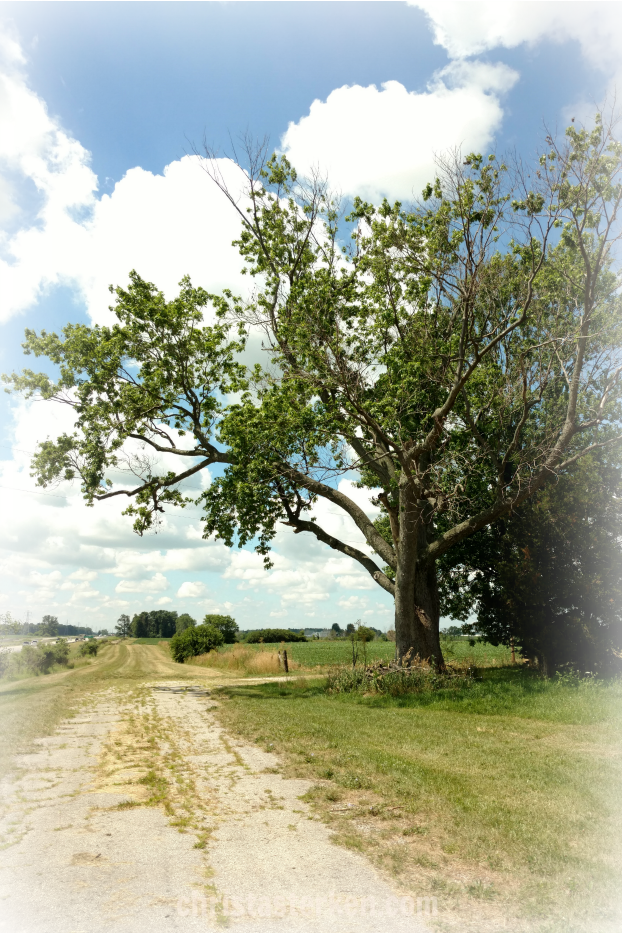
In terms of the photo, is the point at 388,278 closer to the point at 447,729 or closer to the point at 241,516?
the point at 241,516

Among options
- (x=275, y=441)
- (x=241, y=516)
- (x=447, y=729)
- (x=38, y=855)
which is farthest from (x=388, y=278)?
(x=38, y=855)

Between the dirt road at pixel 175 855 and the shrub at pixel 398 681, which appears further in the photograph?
the shrub at pixel 398 681

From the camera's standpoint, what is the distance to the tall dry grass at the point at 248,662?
2842 centimetres

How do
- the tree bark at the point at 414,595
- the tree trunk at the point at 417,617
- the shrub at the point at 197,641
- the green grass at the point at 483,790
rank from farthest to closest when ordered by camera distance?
the shrub at the point at 197,641 < the tree trunk at the point at 417,617 < the tree bark at the point at 414,595 < the green grass at the point at 483,790

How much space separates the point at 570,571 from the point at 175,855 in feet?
53.9

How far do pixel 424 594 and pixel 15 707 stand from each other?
1114cm

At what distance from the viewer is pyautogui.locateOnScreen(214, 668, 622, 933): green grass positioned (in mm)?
3904

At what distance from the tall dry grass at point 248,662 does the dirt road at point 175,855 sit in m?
21.1

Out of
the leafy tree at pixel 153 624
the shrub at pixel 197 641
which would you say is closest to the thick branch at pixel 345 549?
the shrub at pixel 197 641

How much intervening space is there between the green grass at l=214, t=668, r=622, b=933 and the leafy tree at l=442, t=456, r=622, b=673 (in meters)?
5.16

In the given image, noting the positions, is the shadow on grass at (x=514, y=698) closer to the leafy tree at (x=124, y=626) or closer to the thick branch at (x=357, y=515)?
the thick branch at (x=357, y=515)

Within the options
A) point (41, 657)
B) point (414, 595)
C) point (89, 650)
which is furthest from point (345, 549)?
point (89, 650)

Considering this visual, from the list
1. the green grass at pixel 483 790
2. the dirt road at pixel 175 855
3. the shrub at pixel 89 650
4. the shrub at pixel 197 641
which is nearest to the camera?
the dirt road at pixel 175 855

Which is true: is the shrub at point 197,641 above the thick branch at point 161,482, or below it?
below
